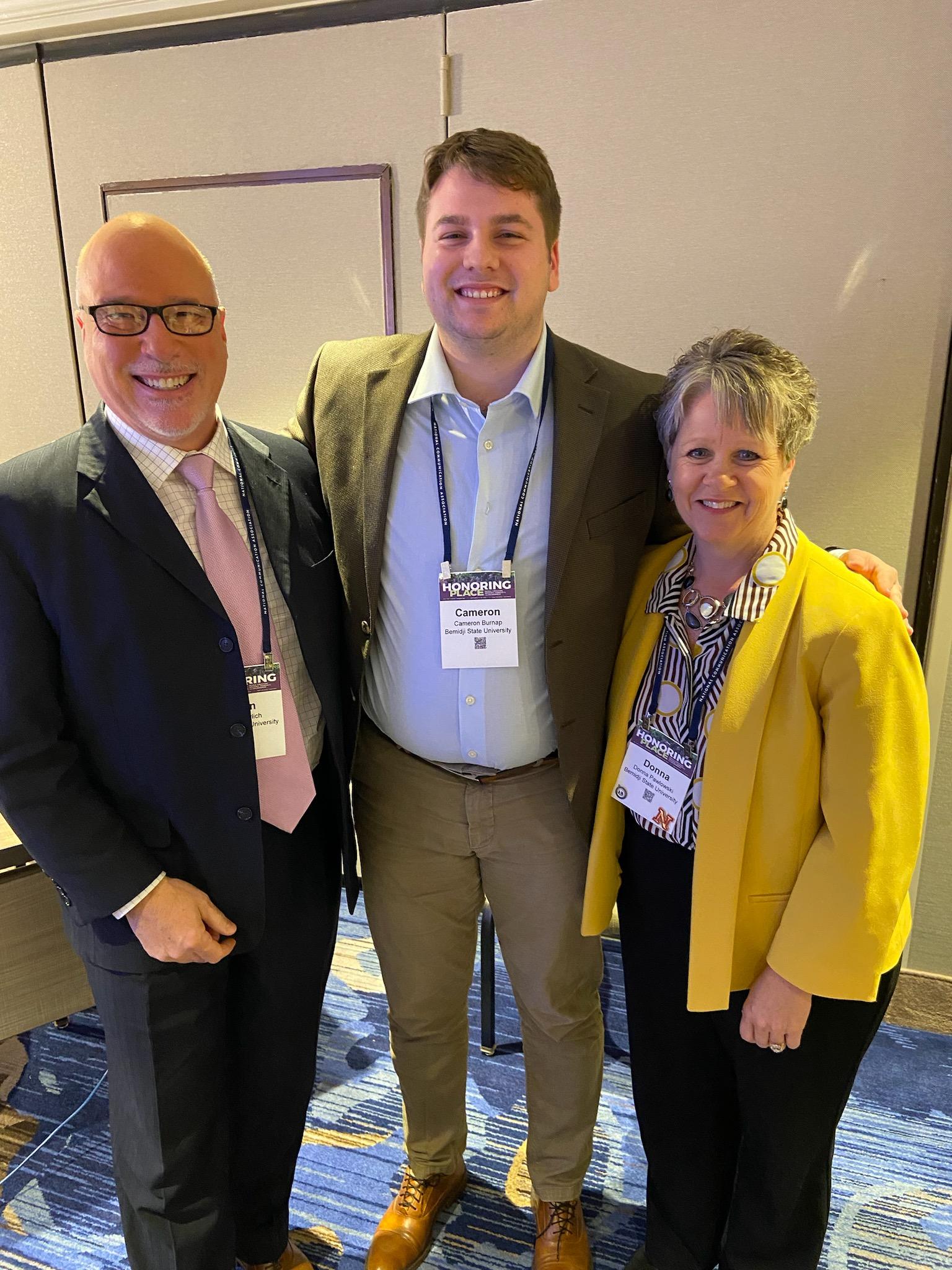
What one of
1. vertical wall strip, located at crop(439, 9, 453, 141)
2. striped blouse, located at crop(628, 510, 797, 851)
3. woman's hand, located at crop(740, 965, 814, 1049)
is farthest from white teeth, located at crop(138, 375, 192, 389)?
vertical wall strip, located at crop(439, 9, 453, 141)

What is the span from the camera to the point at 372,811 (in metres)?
1.70

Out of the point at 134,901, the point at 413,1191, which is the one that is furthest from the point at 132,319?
the point at 413,1191

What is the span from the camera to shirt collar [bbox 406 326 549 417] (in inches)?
58.2

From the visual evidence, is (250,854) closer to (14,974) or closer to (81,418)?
(14,974)

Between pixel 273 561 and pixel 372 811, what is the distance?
0.59 metres

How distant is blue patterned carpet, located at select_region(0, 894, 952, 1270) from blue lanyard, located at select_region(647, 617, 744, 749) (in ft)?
4.19

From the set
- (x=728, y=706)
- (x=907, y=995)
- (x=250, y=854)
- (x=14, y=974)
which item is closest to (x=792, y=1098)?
(x=728, y=706)

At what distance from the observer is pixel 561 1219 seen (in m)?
1.75

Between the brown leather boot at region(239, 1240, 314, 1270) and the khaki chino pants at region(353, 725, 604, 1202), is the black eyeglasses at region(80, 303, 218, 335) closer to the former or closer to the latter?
the khaki chino pants at region(353, 725, 604, 1202)

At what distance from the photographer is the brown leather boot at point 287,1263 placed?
5.53 feet

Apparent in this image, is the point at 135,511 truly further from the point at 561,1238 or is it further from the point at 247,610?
the point at 561,1238

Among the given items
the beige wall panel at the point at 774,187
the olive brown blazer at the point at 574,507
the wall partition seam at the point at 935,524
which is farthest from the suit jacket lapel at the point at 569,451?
the wall partition seam at the point at 935,524

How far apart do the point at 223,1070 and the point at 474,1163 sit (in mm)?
843

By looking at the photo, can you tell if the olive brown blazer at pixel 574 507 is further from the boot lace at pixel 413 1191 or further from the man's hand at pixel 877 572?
the boot lace at pixel 413 1191
